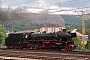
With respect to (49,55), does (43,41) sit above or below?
above

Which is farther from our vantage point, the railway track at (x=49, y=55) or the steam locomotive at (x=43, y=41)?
the steam locomotive at (x=43, y=41)

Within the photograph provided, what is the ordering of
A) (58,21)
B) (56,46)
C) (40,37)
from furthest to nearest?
(58,21)
(40,37)
(56,46)

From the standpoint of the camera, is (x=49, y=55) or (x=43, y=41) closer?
(x=49, y=55)

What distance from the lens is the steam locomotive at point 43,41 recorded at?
105ft

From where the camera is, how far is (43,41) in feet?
111

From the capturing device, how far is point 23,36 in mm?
37312

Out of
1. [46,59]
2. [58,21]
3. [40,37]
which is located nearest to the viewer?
[46,59]

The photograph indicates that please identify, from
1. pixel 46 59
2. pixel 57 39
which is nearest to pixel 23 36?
pixel 57 39

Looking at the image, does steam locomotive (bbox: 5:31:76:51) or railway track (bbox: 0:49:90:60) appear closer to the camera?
railway track (bbox: 0:49:90:60)

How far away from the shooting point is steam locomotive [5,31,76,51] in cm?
3213

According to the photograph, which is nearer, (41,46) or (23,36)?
(41,46)

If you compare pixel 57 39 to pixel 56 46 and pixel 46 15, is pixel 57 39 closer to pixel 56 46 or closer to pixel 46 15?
pixel 56 46

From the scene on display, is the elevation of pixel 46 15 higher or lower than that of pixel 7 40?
higher

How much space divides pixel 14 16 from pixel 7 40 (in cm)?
615
